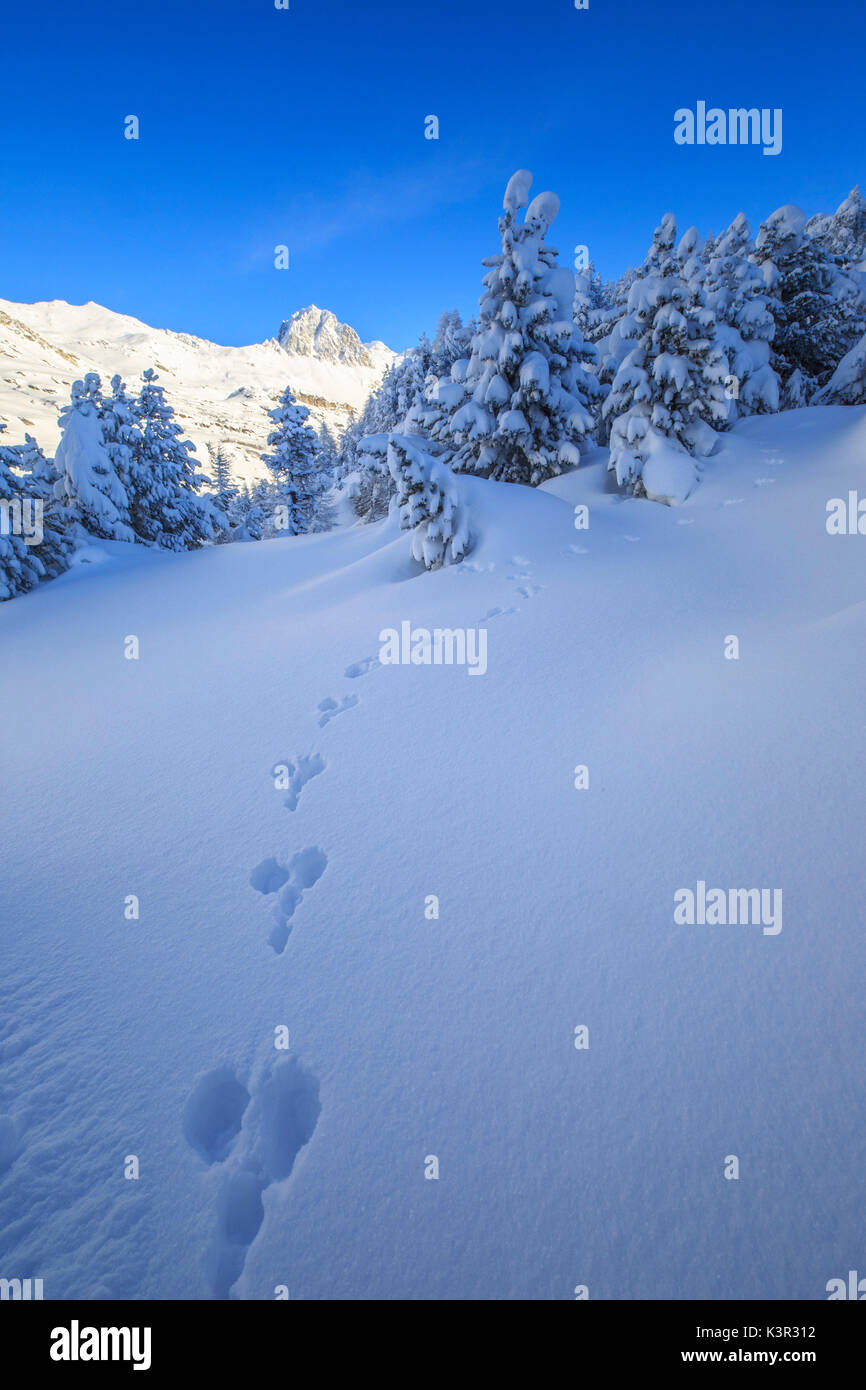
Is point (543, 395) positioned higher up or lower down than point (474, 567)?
higher up

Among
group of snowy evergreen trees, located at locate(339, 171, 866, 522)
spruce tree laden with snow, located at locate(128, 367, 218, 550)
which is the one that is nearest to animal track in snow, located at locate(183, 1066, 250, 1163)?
group of snowy evergreen trees, located at locate(339, 171, 866, 522)

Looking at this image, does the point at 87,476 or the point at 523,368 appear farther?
the point at 87,476

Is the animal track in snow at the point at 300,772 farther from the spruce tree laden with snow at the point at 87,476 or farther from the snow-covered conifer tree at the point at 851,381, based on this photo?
the snow-covered conifer tree at the point at 851,381

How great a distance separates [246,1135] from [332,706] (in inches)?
150

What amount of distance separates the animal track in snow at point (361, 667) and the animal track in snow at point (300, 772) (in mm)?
1499

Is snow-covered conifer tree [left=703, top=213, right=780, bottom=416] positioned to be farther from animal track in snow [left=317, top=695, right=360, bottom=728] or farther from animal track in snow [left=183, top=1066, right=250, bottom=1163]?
animal track in snow [left=183, top=1066, right=250, bottom=1163]

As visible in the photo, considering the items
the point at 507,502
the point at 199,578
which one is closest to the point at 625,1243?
the point at 507,502

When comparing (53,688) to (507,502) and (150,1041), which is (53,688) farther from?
(507,502)

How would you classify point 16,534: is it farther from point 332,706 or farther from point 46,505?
point 332,706

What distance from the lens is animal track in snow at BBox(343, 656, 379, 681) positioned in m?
6.22

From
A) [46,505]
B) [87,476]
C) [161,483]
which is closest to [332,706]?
[87,476]

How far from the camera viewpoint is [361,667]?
6359 mm

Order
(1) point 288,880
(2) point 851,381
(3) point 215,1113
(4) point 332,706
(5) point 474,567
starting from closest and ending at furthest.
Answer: (3) point 215,1113 → (1) point 288,880 → (4) point 332,706 → (5) point 474,567 → (2) point 851,381

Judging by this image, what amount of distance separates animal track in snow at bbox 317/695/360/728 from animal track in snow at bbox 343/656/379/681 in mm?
460
